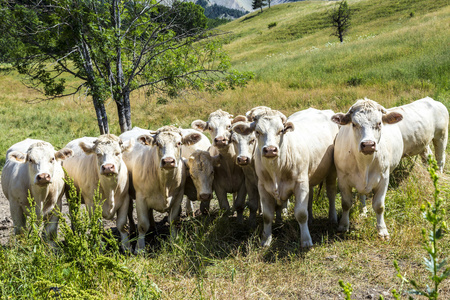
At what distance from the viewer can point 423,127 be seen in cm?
802

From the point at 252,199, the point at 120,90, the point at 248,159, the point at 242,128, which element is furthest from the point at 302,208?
the point at 120,90

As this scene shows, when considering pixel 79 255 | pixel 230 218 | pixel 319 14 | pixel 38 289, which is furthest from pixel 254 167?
pixel 319 14

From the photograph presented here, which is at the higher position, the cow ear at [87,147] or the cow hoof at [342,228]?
the cow ear at [87,147]

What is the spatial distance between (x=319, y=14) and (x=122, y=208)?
5922 cm

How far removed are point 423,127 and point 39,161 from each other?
708 centimetres

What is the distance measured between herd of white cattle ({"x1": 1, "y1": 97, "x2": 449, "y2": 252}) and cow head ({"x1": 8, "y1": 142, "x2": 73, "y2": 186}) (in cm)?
1

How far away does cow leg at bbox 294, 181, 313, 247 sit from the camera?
5.80 metres

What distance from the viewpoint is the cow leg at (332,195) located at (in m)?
6.91

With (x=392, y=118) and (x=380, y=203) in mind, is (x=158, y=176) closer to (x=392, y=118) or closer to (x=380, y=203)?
(x=380, y=203)

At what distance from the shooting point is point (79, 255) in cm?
436

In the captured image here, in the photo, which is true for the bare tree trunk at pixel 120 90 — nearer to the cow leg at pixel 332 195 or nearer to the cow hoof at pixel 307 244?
the cow leg at pixel 332 195

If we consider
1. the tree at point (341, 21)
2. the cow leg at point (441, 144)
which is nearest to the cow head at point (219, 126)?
the cow leg at point (441, 144)

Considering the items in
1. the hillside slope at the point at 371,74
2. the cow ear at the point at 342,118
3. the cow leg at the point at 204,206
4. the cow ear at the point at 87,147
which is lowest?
the cow leg at the point at 204,206

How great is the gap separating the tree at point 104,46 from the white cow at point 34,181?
5044 mm
